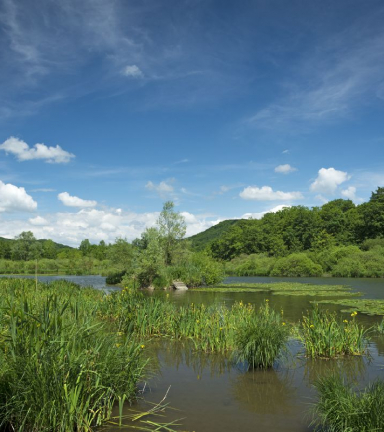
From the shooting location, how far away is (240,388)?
7.17m

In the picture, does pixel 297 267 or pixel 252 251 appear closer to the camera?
pixel 297 267

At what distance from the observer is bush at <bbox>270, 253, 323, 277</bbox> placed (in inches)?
2009

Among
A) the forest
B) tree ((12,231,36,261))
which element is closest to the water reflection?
the forest

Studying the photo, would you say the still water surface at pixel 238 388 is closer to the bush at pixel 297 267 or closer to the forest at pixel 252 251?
the forest at pixel 252 251

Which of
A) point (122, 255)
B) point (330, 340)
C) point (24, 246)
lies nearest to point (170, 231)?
point (122, 255)

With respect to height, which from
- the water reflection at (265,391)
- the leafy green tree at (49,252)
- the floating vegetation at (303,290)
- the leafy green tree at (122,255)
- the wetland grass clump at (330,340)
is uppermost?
the leafy green tree at (49,252)

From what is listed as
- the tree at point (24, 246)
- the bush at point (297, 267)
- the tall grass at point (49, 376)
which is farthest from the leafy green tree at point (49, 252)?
the tall grass at point (49, 376)

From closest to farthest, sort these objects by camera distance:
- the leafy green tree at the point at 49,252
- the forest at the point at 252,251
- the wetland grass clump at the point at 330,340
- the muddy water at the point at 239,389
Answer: the muddy water at the point at 239,389 → the wetland grass clump at the point at 330,340 → the forest at the point at 252,251 → the leafy green tree at the point at 49,252

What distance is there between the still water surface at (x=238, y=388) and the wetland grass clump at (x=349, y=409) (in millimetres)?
597

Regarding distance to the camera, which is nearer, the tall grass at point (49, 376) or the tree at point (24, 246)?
the tall grass at point (49, 376)

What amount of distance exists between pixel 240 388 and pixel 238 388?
1.5 inches

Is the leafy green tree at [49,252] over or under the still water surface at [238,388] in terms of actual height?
over

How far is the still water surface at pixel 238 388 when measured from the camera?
18.8 ft

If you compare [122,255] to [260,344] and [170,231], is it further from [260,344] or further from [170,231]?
[260,344]
